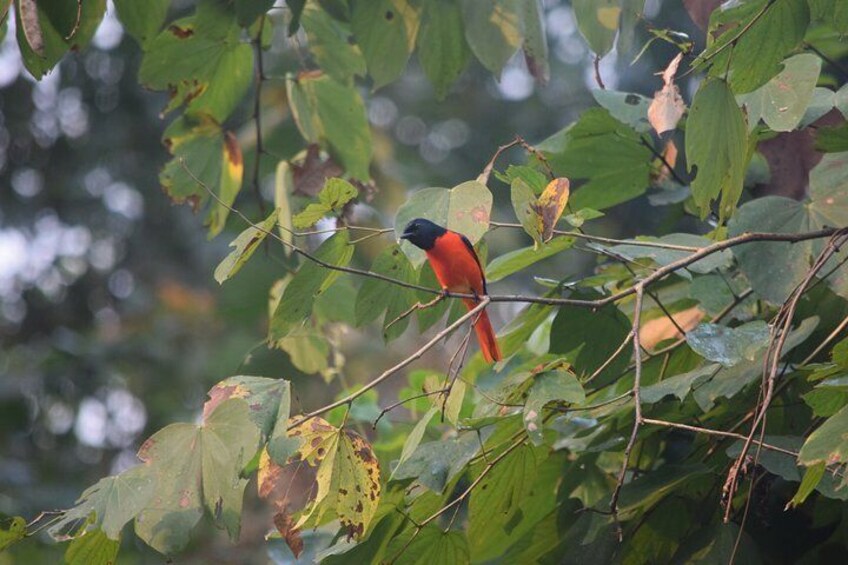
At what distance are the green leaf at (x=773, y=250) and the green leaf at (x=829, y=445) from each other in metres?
0.45

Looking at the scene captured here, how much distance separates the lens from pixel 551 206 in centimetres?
132

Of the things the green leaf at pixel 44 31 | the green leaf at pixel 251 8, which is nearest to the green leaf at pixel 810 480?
the green leaf at pixel 251 8

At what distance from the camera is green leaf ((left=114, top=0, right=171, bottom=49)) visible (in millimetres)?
1690

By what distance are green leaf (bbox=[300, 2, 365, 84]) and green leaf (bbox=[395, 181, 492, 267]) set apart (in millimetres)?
849

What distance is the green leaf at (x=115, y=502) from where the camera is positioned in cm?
117

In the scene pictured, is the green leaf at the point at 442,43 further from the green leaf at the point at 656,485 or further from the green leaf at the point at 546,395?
the green leaf at the point at 656,485

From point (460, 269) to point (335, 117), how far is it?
46cm

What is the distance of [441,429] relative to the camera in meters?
2.50

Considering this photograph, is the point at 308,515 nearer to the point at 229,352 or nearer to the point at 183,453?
the point at 183,453

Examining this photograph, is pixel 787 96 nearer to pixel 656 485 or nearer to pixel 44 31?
pixel 656 485

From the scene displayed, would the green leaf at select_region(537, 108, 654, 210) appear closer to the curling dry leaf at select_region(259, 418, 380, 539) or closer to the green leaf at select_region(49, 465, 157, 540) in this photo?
the curling dry leaf at select_region(259, 418, 380, 539)

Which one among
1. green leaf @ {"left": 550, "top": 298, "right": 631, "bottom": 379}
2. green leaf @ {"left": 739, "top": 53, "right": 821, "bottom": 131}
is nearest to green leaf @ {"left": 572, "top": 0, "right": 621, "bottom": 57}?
green leaf @ {"left": 739, "top": 53, "right": 821, "bottom": 131}

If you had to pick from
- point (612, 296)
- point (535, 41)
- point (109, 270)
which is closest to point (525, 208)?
point (612, 296)

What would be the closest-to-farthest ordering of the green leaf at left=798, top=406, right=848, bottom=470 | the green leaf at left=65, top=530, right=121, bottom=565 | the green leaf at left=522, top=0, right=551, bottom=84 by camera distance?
the green leaf at left=798, top=406, right=848, bottom=470
the green leaf at left=65, top=530, right=121, bottom=565
the green leaf at left=522, top=0, right=551, bottom=84
